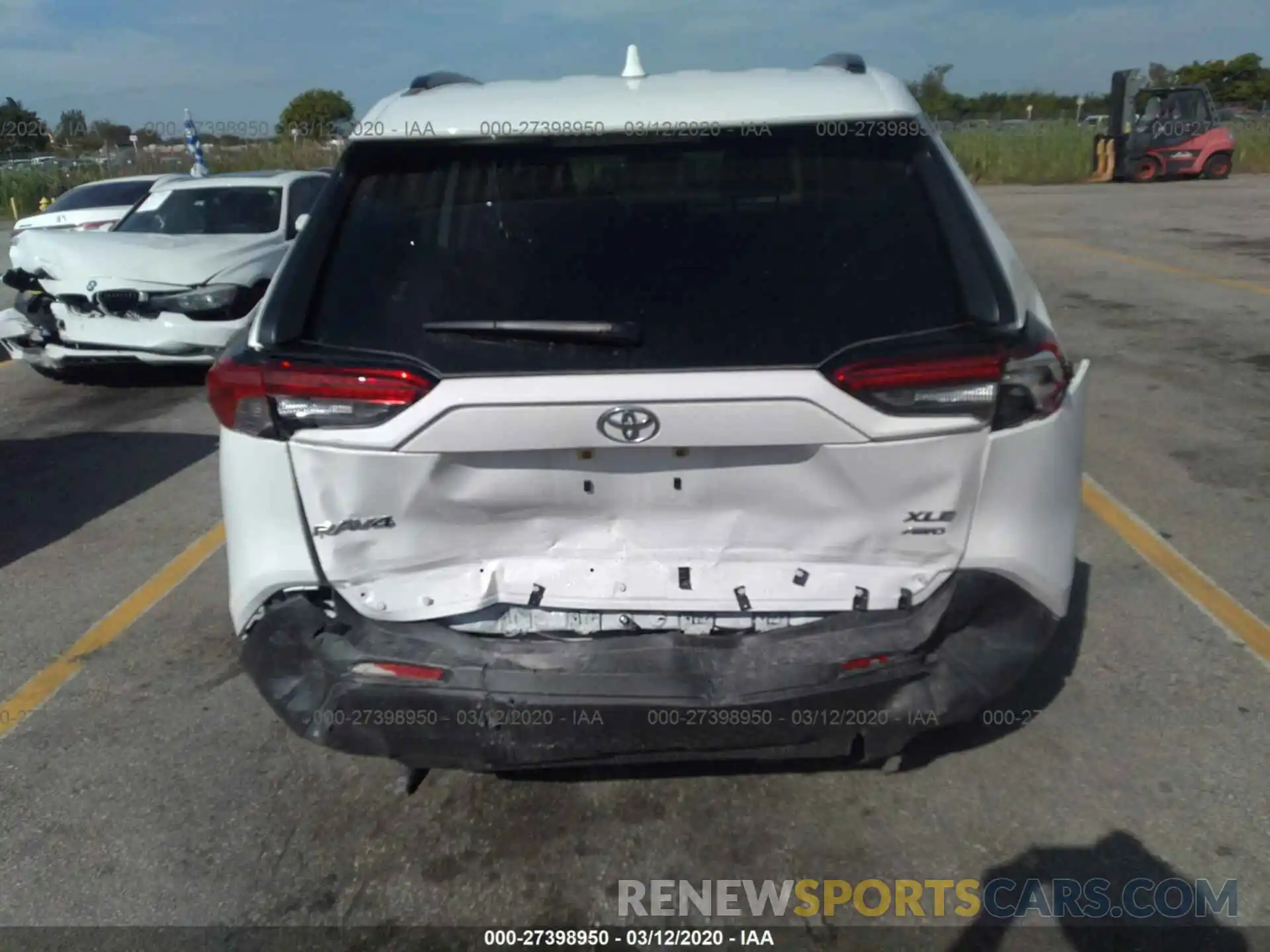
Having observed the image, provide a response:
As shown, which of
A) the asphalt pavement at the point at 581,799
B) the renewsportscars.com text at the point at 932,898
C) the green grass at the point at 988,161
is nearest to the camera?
the renewsportscars.com text at the point at 932,898

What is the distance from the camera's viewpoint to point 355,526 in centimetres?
266

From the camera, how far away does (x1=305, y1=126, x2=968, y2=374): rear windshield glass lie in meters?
2.55

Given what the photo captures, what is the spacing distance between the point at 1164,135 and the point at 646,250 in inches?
1274

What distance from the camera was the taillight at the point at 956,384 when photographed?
246 centimetres

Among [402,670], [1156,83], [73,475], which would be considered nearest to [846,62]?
[402,670]

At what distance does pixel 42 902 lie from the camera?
2.88m

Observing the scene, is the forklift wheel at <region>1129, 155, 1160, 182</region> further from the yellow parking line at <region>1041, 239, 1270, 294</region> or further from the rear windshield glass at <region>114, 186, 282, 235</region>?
the rear windshield glass at <region>114, 186, 282, 235</region>

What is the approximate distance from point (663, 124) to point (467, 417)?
0.87 metres

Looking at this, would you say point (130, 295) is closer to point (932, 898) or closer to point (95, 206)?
point (932, 898)

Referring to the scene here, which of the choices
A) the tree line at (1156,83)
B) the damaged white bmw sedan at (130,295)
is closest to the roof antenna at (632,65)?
the damaged white bmw sedan at (130,295)

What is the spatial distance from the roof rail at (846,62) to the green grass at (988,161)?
30.2m

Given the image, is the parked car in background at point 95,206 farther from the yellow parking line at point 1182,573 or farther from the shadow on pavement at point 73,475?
the yellow parking line at point 1182,573

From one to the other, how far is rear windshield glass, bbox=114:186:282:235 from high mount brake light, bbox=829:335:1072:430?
8.13 metres

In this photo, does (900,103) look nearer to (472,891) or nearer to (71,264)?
(472,891)
